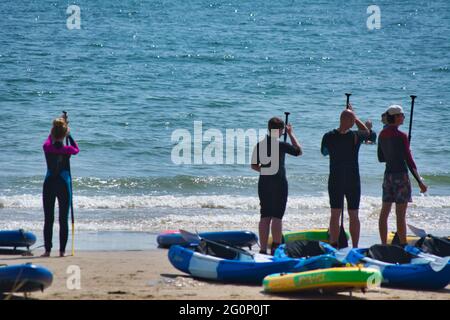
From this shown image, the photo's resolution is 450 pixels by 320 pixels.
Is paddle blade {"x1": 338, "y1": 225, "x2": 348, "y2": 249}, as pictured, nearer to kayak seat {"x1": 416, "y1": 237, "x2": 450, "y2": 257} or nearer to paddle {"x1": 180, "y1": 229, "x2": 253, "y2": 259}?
kayak seat {"x1": 416, "y1": 237, "x2": 450, "y2": 257}

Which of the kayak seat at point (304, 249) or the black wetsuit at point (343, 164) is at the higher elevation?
the black wetsuit at point (343, 164)

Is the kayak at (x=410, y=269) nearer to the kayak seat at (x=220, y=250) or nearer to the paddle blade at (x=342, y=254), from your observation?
the paddle blade at (x=342, y=254)

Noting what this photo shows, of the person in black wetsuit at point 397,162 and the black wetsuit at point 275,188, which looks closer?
the black wetsuit at point 275,188

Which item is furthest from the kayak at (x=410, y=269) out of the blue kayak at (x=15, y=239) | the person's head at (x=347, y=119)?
the blue kayak at (x=15, y=239)

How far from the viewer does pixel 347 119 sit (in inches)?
334

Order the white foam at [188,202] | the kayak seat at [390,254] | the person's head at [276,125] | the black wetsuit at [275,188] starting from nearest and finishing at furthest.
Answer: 1. the kayak seat at [390,254]
2. the person's head at [276,125]
3. the black wetsuit at [275,188]
4. the white foam at [188,202]

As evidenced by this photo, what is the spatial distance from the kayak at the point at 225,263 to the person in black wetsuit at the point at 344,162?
3.97 feet

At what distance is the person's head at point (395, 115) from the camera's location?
865 cm

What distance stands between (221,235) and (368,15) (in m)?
29.0

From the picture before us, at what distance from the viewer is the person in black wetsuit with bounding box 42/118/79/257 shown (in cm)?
879

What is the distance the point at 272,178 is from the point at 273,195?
0.55 ft

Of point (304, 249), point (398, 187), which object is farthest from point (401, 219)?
point (304, 249)

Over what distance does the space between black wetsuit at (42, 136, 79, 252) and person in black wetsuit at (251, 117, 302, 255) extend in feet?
6.24
